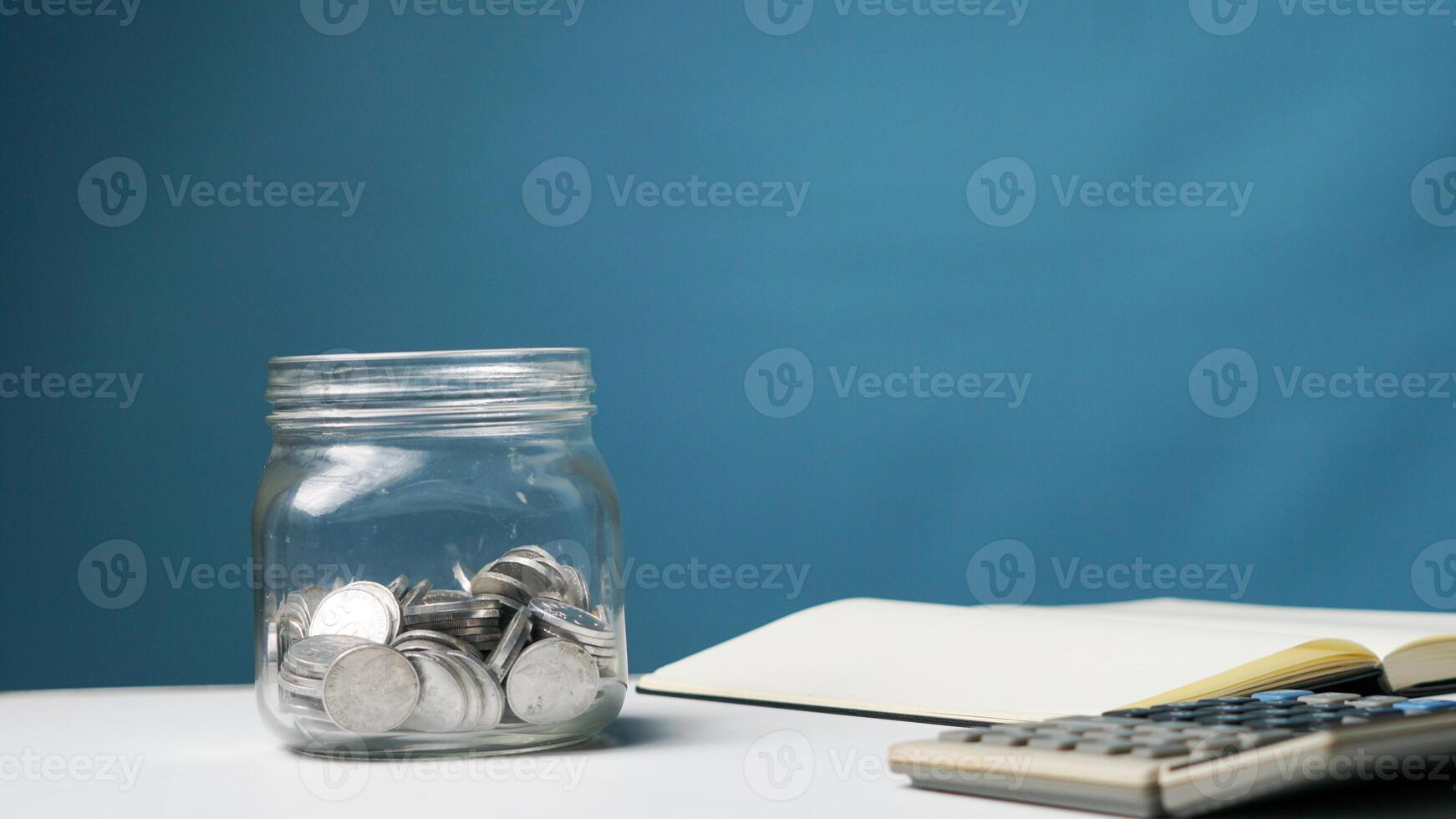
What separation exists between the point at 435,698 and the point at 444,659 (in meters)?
0.02

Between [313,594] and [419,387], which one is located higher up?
[419,387]

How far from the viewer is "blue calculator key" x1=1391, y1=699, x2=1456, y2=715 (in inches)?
26.7

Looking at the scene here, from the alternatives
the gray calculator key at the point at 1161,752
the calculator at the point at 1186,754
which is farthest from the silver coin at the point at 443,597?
the gray calculator key at the point at 1161,752

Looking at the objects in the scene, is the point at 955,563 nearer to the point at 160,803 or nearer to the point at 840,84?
the point at 840,84

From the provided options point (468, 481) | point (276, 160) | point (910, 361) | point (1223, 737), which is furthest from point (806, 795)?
point (276, 160)

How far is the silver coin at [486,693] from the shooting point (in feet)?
2.67

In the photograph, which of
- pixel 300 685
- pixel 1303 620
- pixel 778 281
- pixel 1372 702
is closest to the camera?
pixel 1372 702

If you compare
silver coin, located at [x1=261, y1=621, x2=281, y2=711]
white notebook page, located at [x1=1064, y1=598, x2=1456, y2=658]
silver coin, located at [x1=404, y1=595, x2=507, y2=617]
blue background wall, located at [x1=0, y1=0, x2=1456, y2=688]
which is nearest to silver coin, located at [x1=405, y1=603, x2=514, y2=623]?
silver coin, located at [x1=404, y1=595, x2=507, y2=617]

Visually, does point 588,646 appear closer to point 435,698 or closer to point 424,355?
point 435,698

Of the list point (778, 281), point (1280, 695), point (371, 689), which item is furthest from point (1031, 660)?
point (778, 281)

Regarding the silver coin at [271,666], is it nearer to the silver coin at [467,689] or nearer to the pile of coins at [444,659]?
the pile of coins at [444,659]

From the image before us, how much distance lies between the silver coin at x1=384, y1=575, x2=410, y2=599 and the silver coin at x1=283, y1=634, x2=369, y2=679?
33mm

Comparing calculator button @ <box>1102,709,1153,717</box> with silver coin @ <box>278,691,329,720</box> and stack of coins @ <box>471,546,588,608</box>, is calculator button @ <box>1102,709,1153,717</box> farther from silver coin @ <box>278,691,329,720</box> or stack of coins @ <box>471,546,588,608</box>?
silver coin @ <box>278,691,329,720</box>

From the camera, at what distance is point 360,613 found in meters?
0.84
